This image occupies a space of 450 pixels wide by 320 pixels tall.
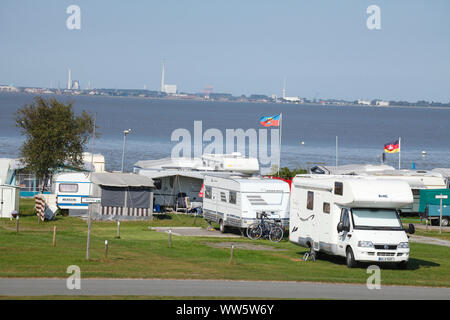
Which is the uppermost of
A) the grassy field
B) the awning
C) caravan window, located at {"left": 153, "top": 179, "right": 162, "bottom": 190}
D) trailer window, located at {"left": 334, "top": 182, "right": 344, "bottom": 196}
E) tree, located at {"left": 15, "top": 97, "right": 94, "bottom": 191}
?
tree, located at {"left": 15, "top": 97, "right": 94, "bottom": 191}

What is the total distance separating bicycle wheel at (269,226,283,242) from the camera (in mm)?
29250

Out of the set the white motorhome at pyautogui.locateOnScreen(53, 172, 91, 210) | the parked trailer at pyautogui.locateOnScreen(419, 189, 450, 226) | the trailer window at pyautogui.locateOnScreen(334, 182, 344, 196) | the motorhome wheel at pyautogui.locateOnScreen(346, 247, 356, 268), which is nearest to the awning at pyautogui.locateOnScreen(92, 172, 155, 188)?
the white motorhome at pyautogui.locateOnScreen(53, 172, 91, 210)

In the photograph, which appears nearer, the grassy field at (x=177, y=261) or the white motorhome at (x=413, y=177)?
the grassy field at (x=177, y=261)

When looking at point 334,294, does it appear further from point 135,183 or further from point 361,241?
point 135,183

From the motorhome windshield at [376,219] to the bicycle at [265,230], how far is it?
336 inches

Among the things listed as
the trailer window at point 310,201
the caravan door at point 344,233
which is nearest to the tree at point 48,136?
the trailer window at point 310,201

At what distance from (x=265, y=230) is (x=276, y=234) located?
570 millimetres

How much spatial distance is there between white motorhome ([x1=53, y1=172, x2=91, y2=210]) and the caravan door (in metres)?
19.1

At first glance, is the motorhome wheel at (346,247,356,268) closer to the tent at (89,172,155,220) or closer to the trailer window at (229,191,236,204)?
the trailer window at (229,191,236,204)

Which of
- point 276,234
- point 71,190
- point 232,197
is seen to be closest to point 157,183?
point 71,190

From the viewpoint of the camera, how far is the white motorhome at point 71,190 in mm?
37344

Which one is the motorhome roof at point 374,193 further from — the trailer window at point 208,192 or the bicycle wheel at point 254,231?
the trailer window at point 208,192
